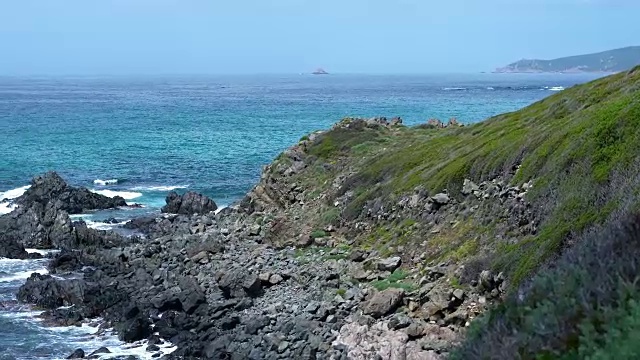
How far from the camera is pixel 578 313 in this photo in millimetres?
8523

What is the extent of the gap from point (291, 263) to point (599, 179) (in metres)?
13.0

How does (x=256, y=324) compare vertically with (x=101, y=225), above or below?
above

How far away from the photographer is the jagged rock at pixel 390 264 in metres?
24.1

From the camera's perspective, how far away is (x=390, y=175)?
34750mm

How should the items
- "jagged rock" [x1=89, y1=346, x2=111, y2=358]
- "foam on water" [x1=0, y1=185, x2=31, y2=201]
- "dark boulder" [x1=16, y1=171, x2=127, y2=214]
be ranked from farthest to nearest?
"foam on water" [x1=0, y1=185, x2=31, y2=201]
"dark boulder" [x1=16, y1=171, x2=127, y2=214]
"jagged rock" [x1=89, y1=346, x2=111, y2=358]

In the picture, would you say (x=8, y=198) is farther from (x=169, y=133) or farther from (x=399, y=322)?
(x=169, y=133)

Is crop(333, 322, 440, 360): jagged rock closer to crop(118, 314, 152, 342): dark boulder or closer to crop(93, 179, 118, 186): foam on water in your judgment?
crop(118, 314, 152, 342): dark boulder

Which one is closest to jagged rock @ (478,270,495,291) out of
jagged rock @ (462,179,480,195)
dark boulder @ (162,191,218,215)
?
jagged rock @ (462,179,480,195)

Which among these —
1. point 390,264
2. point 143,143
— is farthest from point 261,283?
point 143,143

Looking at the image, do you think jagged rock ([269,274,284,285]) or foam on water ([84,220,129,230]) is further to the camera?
foam on water ([84,220,129,230])

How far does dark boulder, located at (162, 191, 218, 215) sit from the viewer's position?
49781 mm

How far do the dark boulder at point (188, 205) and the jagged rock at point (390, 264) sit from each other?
88.1 ft

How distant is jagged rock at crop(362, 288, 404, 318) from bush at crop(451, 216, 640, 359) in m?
9.98

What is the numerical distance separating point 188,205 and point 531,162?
30370mm
